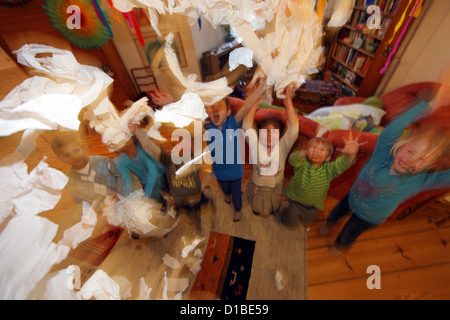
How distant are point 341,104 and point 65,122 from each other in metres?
2.68

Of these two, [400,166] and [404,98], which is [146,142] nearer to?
[400,166]

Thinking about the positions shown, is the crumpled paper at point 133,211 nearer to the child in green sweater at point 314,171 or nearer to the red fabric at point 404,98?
the child in green sweater at point 314,171

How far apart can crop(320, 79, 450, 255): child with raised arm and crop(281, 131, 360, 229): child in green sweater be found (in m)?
0.12

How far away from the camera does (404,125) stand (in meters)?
0.79

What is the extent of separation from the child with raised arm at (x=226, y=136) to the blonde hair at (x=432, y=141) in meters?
0.70

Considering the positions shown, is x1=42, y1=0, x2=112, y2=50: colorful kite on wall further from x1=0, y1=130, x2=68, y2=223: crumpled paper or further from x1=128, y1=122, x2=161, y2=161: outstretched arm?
x1=0, y1=130, x2=68, y2=223: crumpled paper

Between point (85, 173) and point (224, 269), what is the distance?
42.0 inches

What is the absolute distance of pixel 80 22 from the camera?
209cm

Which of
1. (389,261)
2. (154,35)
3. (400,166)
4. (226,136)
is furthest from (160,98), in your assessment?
(154,35)

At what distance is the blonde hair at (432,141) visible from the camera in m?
0.65

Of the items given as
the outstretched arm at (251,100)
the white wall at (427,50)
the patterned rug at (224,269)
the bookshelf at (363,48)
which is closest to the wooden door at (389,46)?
the bookshelf at (363,48)

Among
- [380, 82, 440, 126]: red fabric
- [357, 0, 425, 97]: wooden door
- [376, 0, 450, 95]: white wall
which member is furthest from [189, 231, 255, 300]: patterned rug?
[376, 0, 450, 95]: white wall
